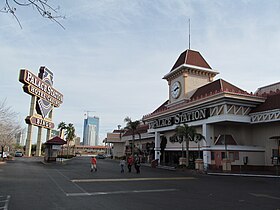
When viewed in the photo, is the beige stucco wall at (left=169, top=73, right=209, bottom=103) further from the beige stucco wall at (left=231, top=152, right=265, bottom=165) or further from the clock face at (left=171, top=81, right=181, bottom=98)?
the beige stucco wall at (left=231, top=152, right=265, bottom=165)

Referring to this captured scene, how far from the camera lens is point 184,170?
31797 mm

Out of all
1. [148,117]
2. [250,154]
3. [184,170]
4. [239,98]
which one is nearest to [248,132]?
[250,154]

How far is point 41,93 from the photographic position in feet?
199

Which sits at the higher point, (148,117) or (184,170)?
(148,117)

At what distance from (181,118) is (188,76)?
6985 millimetres

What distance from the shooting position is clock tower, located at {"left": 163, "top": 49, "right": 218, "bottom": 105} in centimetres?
4153

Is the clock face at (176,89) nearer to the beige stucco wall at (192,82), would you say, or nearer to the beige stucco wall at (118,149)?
the beige stucco wall at (192,82)

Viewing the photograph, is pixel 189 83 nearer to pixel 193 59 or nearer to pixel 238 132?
pixel 193 59

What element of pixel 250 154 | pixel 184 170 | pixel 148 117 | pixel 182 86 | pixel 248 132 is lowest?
pixel 184 170

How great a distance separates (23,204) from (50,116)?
62.1 metres

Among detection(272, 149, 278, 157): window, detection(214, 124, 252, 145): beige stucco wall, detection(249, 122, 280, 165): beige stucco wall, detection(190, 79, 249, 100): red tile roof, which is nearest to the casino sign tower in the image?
detection(190, 79, 249, 100): red tile roof

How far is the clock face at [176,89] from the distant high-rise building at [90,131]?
467 feet

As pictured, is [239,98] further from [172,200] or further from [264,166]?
[172,200]

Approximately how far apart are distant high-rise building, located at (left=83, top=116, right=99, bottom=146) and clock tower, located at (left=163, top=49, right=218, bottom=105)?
143 metres
